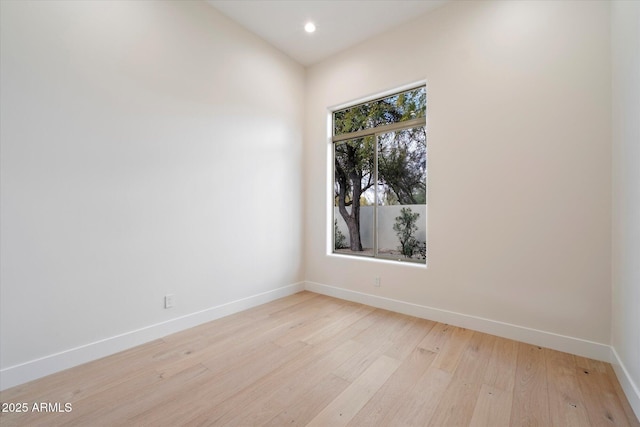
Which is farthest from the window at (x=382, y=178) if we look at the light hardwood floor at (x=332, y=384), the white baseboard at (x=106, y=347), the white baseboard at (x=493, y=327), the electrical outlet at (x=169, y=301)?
the electrical outlet at (x=169, y=301)

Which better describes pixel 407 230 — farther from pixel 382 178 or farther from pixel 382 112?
pixel 382 112

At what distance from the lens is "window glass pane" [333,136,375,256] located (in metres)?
3.63

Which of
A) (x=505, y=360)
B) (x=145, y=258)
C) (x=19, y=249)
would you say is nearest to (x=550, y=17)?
(x=505, y=360)

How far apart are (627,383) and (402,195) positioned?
2241 mm

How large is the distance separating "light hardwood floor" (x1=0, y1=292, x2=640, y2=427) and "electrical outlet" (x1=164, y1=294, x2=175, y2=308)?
0.28 m

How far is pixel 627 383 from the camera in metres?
1.67

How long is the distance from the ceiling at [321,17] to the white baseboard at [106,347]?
315cm

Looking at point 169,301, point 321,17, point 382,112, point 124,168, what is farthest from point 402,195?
point 124,168

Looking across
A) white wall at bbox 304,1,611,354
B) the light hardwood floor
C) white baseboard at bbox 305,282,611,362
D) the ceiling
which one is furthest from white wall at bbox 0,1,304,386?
white wall at bbox 304,1,611,354

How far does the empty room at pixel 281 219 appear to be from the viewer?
1739 mm

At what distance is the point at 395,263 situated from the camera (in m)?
3.16

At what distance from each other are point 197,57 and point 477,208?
3.13 m

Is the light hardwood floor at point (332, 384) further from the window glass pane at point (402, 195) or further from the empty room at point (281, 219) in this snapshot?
the window glass pane at point (402, 195)

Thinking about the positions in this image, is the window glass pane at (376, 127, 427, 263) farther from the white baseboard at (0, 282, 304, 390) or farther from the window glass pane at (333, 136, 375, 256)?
the white baseboard at (0, 282, 304, 390)
